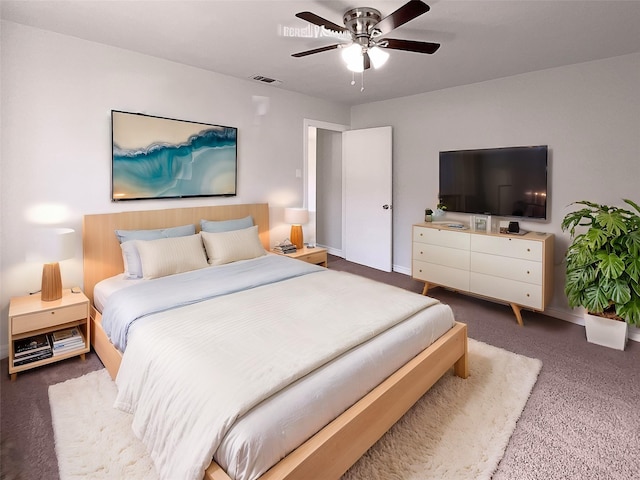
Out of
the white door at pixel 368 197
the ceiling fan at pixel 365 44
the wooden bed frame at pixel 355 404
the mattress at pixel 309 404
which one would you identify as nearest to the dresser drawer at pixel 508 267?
the wooden bed frame at pixel 355 404

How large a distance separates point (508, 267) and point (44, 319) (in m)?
3.91

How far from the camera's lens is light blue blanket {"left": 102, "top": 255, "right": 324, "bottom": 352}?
2.19 metres

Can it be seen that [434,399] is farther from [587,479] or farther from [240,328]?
[240,328]

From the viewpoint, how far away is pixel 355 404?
1.62 m

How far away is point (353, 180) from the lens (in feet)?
17.7

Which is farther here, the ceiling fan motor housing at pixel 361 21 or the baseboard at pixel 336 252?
the baseboard at pixel 336 252

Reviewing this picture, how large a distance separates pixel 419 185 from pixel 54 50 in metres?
3.97

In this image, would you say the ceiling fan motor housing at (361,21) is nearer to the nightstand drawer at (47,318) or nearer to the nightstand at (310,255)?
the nightstand at (310,255)

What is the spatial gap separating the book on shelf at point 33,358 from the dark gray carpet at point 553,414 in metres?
0.10

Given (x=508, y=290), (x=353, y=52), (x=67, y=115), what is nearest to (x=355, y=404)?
(x=353, y=52)

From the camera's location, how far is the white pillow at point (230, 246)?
10.8 ft

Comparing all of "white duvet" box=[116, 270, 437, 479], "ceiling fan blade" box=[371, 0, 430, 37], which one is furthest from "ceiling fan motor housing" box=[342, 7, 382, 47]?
"white duvet" box=[116, 270, 437, 479]

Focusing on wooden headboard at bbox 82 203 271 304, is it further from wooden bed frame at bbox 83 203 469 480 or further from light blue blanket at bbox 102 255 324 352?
light blue blanket at bbox 102 255 324 352

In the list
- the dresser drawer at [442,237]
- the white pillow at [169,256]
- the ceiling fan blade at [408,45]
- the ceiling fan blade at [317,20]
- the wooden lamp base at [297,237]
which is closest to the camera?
the ceiling fan blade at [317,20]
